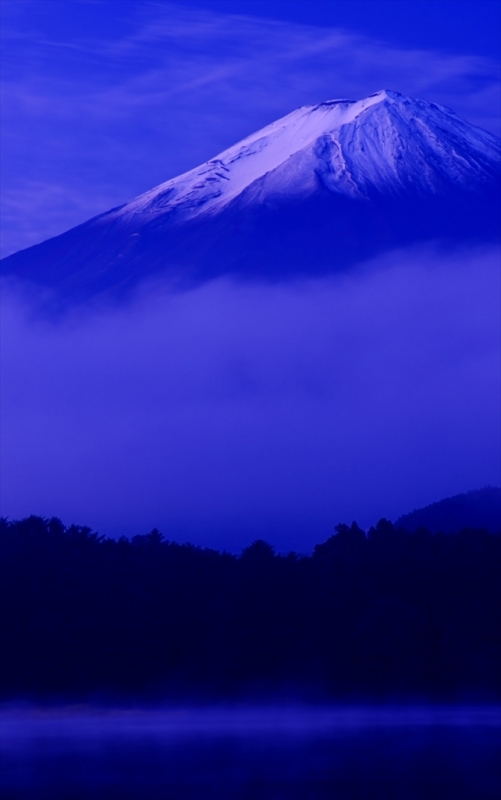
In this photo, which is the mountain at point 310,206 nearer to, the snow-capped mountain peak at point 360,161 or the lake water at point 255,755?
the snow-capped mountain peak at point 360,161

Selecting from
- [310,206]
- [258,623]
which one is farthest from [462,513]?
[258,623]

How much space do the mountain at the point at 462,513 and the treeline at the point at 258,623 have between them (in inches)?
1368

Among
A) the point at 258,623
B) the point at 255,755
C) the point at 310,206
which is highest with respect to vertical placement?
the point at 310,206

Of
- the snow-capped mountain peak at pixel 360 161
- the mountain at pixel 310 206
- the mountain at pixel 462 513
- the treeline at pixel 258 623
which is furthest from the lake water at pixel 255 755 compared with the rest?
A: the snow-capped mountain peak at pixel 360 161

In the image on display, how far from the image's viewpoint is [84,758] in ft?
50.6

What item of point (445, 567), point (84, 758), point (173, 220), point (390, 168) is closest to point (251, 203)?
point (173, 220)

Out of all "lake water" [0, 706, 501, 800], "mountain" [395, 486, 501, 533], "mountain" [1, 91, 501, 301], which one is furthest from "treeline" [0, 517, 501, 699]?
"mountain" [1, 91, 501, 301]

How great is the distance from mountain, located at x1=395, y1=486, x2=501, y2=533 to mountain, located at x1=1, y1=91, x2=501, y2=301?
18.8m

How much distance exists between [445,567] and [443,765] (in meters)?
15.0

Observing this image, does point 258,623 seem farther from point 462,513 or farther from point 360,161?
point 360,161

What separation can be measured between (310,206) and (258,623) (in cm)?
5107

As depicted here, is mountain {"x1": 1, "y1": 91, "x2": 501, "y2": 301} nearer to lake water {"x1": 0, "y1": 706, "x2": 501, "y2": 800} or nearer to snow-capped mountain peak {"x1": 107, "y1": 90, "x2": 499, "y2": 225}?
snow-capped mountain peak {"x1": 107, "y1": 90, "x2": 499, "y2": 225}

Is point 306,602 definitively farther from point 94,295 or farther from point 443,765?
point 94,295

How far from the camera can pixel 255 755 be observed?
607 inches
